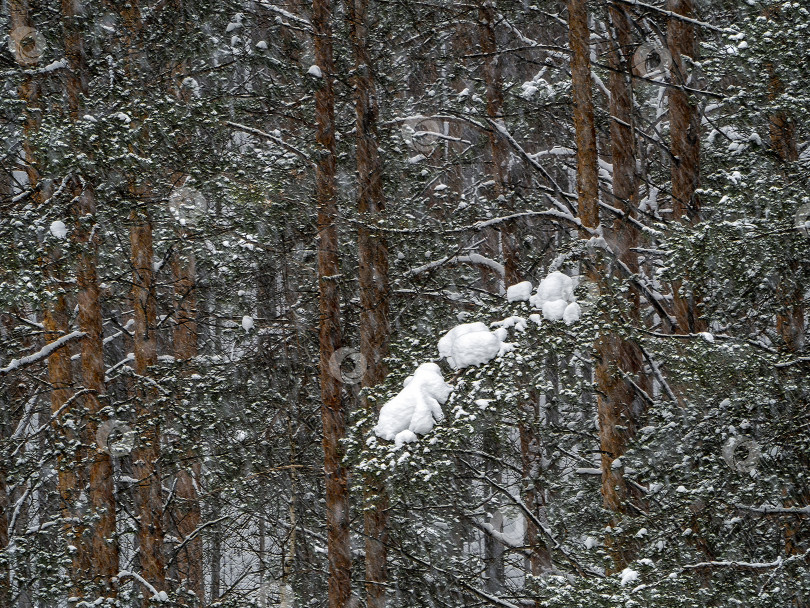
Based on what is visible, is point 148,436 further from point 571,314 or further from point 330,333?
point 571,314

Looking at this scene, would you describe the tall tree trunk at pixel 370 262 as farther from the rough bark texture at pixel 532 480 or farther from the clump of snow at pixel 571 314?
the clump of snow at pixel 571 314

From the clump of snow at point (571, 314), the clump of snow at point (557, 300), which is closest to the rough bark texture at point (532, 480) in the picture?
the clump of snow at point (557, 300)

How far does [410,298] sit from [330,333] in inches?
50.5

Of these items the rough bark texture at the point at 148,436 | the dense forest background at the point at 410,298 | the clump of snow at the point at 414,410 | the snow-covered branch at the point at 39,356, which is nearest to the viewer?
the clump of snow at the point at 414,410

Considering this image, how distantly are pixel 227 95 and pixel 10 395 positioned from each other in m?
6.89

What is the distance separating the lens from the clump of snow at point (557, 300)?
21.2ft

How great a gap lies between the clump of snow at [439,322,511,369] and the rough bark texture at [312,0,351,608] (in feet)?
9.20

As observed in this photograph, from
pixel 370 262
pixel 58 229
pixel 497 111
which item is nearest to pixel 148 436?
pixel 58 229

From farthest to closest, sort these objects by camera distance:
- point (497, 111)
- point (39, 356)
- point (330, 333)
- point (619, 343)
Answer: point (497, 111) → point (330, 333) → point (39, 356) → point (619, 343)

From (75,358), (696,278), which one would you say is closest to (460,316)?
(696,278)

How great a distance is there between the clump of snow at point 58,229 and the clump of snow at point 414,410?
390 centimetres

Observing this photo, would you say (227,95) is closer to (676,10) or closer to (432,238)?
(432,238)

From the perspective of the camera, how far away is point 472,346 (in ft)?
21.1

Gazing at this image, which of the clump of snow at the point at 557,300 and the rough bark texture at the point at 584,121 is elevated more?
the rough bark texture at the point at 584,121
